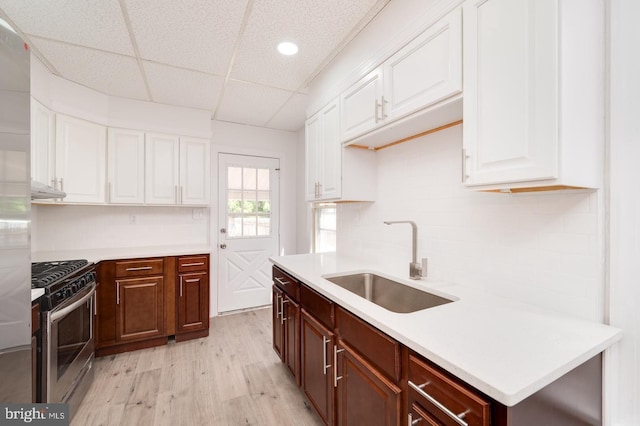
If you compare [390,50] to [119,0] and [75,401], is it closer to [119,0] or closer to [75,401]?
[119,0]

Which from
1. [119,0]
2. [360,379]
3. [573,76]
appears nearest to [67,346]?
[360,379]

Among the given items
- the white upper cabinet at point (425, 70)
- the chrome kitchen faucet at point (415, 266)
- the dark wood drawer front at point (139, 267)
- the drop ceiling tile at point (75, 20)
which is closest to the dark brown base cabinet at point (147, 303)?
the dark wood drawer front at point (139, 267)

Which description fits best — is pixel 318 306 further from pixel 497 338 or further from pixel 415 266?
pixel 497 338

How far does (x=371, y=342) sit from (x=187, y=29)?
7.37ft

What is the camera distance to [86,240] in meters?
2.98

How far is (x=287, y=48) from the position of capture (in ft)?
6.86

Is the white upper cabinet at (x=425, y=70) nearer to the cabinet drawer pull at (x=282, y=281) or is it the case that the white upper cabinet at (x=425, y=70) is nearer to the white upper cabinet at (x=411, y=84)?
the white upper cabinet at (x=411, y=84)

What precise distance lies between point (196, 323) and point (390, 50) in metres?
3.05

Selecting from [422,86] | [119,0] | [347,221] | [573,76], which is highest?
[119,0]

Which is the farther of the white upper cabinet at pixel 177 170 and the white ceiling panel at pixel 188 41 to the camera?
the white upper cabinet at pixel 177 170

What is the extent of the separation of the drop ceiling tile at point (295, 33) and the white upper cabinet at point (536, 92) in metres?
0.88

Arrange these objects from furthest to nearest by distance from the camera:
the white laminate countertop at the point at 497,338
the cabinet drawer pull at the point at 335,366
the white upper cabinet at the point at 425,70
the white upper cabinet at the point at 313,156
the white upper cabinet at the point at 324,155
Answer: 1. the white upper cabinet at the point at 313,156
2. the white upper cabinet at the point at 324,155
3. the cabinet drawer pull at the point at 335,366
4. the white upper cabinet at the point at 425,70
5. the white laminate countertop at the point at 497,338

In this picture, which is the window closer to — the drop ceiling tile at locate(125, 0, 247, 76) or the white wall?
the drop ceiling tile at locate(125, 0, 247, 76)

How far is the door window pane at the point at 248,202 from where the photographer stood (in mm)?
3719
